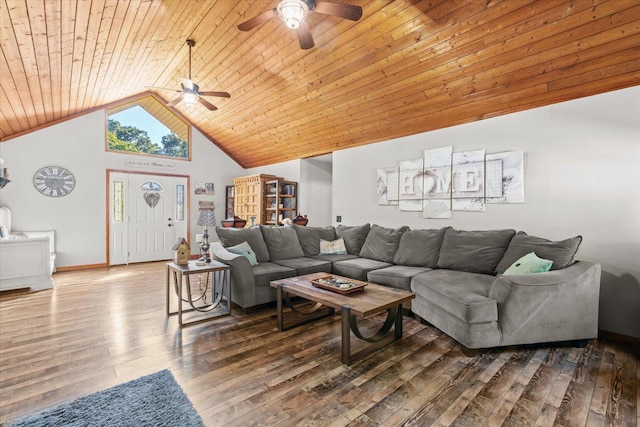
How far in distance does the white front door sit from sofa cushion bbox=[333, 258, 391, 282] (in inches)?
189

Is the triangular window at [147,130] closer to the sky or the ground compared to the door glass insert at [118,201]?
closer to the sky

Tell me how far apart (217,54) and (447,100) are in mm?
3256

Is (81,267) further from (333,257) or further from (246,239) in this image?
(333,257)

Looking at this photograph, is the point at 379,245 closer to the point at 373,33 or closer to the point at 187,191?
the point at 373,33

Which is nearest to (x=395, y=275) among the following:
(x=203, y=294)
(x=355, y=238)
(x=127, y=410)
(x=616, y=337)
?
(x=355, y=238)

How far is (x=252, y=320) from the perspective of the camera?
3246mm

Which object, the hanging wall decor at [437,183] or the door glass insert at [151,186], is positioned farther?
the door glass insert at [151,186]

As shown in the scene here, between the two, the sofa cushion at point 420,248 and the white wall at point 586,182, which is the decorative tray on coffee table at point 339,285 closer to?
the sofa cushion at point 420,248

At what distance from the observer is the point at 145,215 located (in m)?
6.82

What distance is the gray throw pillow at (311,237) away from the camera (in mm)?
4656

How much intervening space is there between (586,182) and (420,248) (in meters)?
1.81

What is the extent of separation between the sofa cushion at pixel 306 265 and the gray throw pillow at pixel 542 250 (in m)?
2.03

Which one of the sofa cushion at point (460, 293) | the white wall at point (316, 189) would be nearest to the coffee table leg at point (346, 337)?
the sofa cushion at point (460, 293)

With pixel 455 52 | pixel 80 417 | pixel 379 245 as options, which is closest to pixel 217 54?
pixel 455 52
